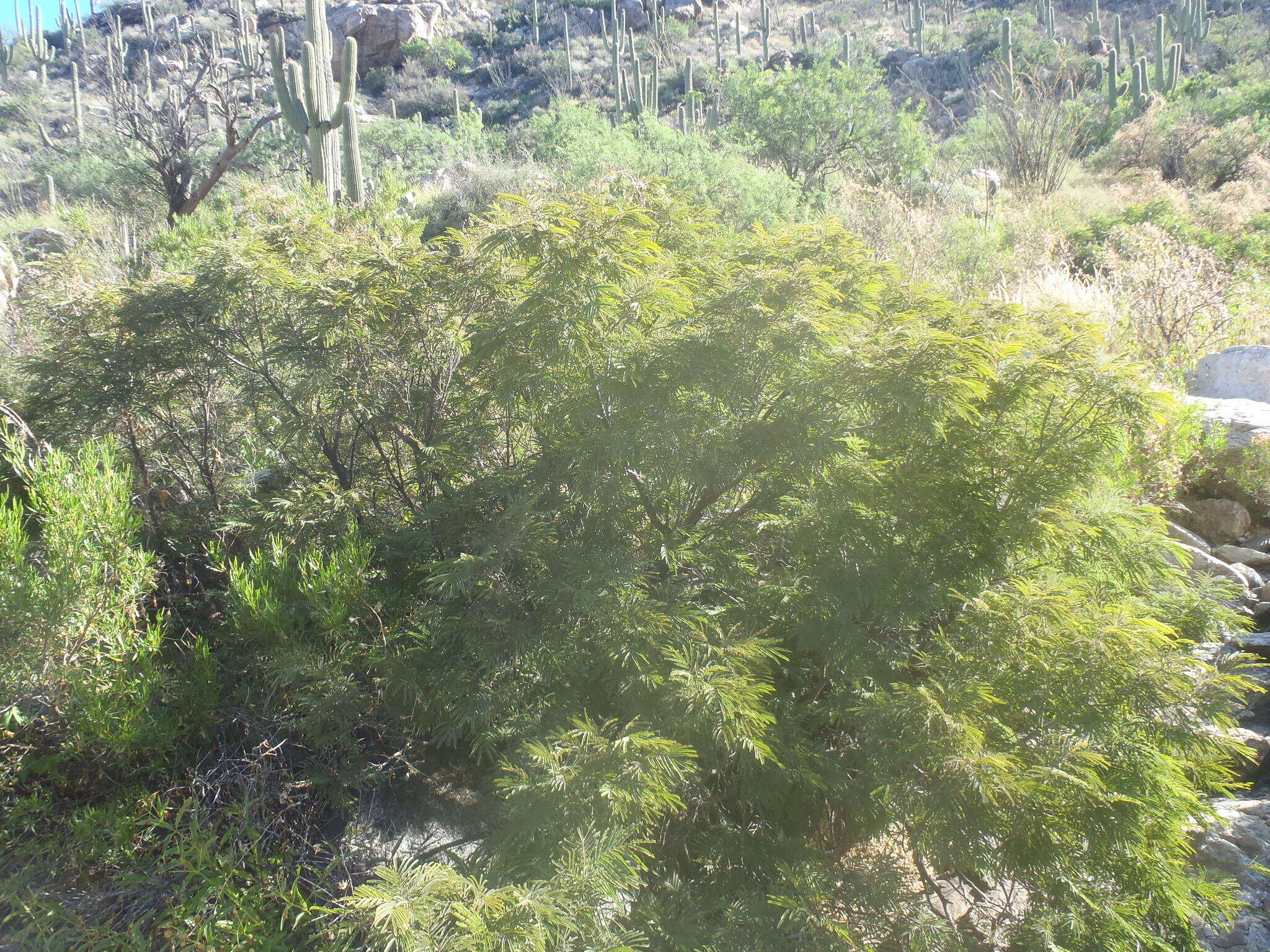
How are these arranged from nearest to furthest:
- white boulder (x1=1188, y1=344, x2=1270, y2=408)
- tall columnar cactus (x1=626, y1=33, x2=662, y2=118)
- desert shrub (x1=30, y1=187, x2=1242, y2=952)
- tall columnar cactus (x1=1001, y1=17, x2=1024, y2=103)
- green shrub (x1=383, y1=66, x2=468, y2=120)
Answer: desert shrub (x1=30, y1=187, x2=1242, y2=952), white boulder (x1=1188, y1=344, x2=1270, y2=408), tall columnar cactus (x1=1001, y1=17, x2=1024, y2=103), tall columnar cactus (x1=626, y1=33, x2=662, y2=118), green shrub (x1=383, y1=66, x2=468, y2=120)

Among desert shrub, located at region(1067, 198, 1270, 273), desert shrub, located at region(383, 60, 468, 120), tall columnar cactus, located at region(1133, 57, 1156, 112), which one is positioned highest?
desert shrub, located at region(383, 60, 468, 120)

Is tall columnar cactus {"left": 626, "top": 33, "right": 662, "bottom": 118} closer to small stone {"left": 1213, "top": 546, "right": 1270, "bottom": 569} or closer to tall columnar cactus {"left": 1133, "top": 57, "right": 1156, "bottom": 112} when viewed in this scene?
tall columnar cactus {"left": 1133, "top": 57, "right": 1156, "bottom": 112}

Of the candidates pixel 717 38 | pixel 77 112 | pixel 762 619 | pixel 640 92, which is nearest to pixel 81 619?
pixel 762 619

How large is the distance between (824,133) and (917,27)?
19886 millimetres

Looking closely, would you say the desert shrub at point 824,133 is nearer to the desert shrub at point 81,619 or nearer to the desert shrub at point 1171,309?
the desert shrub at point 1171,309

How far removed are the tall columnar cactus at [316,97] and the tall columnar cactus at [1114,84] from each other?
19404 mm

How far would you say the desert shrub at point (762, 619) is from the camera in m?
2.49

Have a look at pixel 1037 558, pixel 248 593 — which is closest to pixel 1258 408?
pixel 1037 558

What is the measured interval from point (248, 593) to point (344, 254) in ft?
6.39

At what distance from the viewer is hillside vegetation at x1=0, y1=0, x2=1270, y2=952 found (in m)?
2.56

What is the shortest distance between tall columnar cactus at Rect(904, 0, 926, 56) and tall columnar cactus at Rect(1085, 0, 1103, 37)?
233 inches

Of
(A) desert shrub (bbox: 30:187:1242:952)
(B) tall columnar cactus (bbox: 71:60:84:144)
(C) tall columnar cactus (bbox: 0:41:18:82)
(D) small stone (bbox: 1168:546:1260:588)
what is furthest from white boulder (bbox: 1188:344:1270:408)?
(C) tall columnar cactus (bbox: 0:41:18:82)

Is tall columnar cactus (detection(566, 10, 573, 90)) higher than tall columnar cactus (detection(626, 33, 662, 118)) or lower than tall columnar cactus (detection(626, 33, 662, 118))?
higher

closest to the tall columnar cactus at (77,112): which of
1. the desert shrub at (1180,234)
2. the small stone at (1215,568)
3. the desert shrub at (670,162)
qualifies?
the desert shrub at (670,162)
